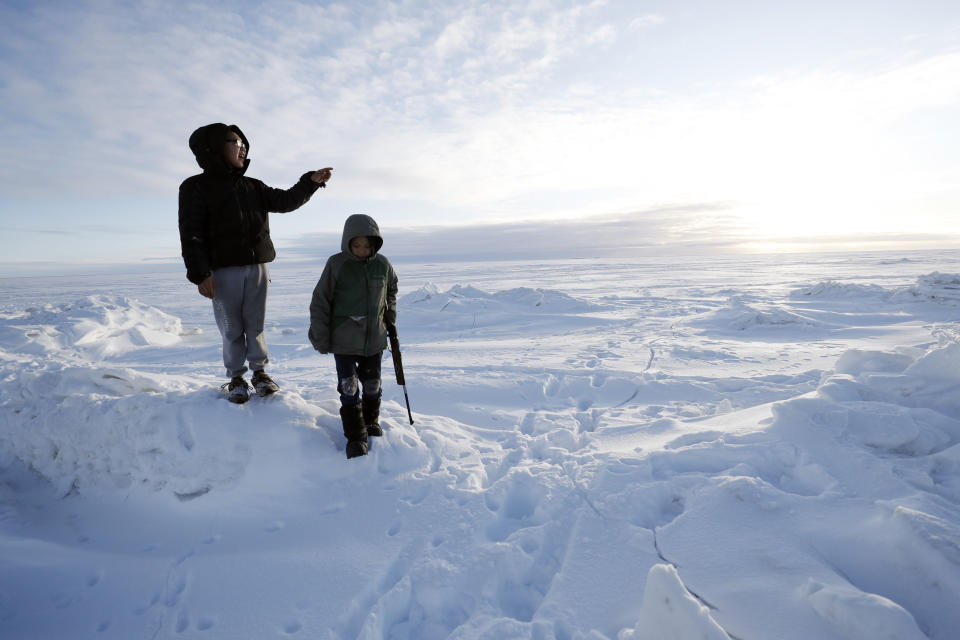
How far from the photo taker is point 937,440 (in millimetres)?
2715

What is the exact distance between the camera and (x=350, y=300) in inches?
111

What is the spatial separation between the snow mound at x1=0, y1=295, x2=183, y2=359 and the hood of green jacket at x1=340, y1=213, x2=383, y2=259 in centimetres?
977

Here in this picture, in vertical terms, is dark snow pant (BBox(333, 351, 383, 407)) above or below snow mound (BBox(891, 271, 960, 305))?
A: above

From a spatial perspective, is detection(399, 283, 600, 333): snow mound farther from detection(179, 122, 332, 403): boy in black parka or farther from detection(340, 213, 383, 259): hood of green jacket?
detection(340, 213, 383, 259): hood of green jacket

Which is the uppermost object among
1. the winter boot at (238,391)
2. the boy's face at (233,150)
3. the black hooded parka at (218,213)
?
the boy's face at (233,150)

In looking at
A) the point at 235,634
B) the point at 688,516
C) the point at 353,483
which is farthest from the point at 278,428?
the point at 688,516

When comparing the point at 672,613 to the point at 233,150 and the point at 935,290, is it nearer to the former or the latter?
the point at 233,150

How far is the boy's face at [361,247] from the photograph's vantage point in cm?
278

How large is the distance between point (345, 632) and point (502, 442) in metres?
2.03

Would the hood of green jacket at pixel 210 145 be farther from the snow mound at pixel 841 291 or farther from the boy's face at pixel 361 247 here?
the snow mound at pixel 841 291

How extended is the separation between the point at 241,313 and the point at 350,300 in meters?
0.90

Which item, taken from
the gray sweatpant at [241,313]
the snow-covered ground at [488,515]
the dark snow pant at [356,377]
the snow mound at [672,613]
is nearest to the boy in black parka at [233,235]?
the gray sweatpant at [241,313]

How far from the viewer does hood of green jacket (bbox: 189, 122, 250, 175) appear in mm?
2738

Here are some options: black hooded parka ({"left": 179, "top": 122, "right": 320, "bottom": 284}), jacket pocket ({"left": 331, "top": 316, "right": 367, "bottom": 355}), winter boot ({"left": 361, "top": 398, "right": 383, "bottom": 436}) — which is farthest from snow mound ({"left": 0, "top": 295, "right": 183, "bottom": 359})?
jacket pocket ({"left": 331, "top": 316, "right": 367, "bottom": 355})
